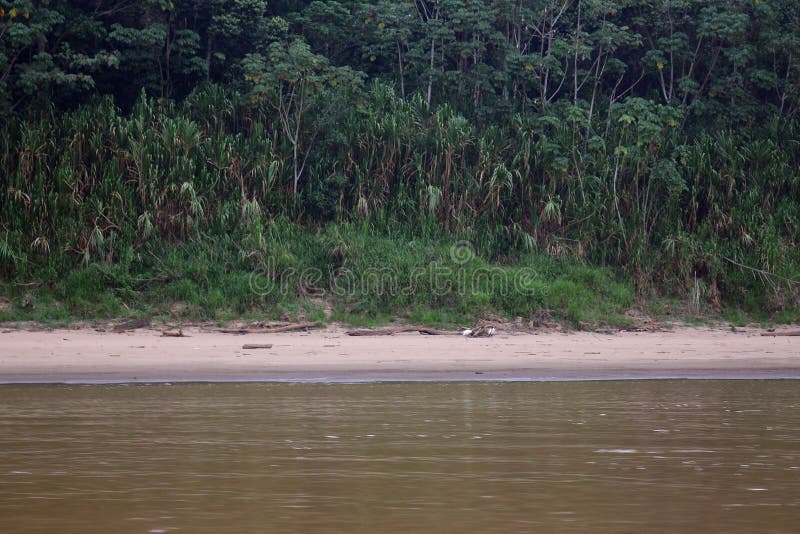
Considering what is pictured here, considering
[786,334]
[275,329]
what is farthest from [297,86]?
[786,334]

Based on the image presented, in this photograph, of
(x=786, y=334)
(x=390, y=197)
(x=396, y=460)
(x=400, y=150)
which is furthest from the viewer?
(x=400, y=150)

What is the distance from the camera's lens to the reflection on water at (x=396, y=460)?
15.3ft

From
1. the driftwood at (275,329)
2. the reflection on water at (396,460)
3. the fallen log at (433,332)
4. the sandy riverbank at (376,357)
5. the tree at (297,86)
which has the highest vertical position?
the tree at (297,86)

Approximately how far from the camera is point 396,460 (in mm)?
6051

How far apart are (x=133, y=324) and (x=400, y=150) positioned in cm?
615

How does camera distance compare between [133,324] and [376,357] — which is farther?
[133,324]

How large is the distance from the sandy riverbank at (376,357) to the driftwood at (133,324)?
24cm

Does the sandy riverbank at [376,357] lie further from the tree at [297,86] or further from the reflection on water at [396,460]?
the tree at [297,86]

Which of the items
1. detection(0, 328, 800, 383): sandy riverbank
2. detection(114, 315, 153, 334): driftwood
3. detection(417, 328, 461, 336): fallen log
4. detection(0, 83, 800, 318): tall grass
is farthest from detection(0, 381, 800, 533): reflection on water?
detection(0, 83, 800, 318): tall grass

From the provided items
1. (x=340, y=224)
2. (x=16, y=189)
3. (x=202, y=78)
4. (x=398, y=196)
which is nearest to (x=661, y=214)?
(x=398, y=196)

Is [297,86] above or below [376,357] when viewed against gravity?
above

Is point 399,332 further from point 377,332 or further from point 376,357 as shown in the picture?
point 376,357

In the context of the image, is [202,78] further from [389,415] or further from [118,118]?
[389,415]

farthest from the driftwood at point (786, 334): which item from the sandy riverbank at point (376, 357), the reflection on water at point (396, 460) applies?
the reflection on water at point (396, 460)
